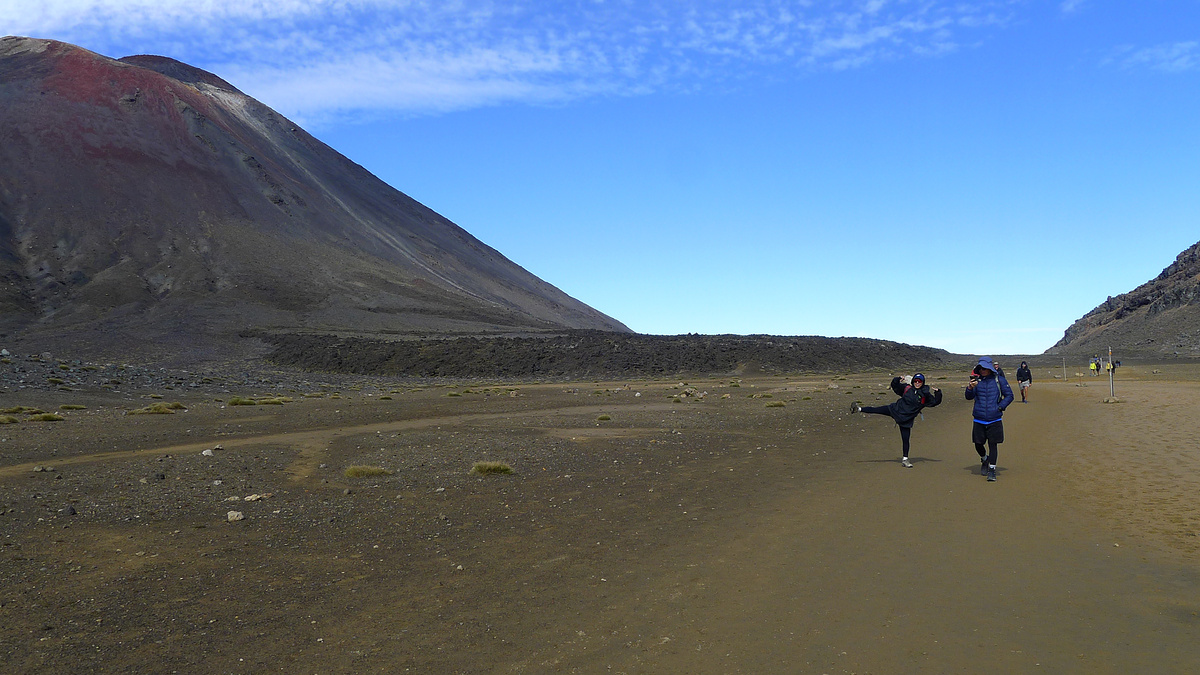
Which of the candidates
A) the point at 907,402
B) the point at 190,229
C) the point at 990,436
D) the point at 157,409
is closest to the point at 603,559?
the point at 990,436

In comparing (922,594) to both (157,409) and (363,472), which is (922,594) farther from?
(157,409)

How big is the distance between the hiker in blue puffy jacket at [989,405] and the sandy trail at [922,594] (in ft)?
3.31

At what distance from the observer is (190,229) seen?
117m

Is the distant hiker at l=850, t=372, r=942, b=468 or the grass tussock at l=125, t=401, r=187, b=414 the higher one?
the distant hiker at l=850, t=372, r=942, b=468

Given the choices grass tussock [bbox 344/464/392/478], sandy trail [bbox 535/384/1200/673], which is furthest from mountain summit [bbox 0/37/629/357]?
sandy trail [bbox 535/384/1200/673]

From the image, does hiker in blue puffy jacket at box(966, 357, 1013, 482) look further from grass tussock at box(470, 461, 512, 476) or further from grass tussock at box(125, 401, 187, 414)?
grass tussock at box(125, 401, 187, 414)

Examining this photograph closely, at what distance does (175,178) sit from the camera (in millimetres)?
126375

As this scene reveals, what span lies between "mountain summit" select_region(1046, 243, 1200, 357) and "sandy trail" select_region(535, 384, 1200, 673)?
347 feet

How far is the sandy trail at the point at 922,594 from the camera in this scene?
5766 mm

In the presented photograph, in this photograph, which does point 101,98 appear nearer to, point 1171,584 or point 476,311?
point 476,311

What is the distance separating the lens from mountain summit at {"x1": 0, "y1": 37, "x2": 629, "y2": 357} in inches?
3814

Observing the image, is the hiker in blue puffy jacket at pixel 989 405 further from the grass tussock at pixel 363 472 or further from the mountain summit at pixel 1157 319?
the mountain summit at pixel 1157 319

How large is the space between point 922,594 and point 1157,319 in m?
135

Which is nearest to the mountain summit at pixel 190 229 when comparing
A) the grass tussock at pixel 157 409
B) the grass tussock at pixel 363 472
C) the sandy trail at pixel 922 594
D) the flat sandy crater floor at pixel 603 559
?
the grass tussock at pixel 157 409
